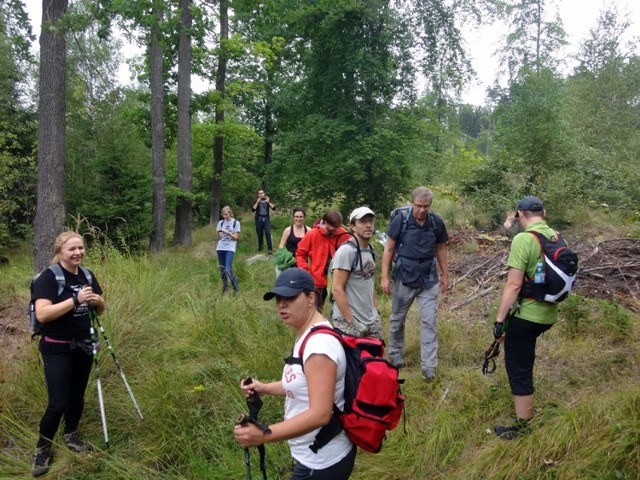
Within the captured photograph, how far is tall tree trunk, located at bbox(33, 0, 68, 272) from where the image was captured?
26.4 feet

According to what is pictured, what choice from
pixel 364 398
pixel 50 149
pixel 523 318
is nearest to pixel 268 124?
pixel 50 149

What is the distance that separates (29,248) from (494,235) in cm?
1471

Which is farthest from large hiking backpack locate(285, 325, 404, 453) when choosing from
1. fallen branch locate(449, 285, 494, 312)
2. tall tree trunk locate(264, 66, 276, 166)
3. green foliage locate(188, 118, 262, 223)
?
tall tree trunk locate(264, 66, 276, 166)

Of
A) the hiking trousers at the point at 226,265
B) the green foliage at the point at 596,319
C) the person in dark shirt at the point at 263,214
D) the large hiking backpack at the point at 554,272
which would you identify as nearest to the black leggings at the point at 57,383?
the large hiking backpack at the point at 554,272

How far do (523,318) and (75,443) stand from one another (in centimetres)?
387

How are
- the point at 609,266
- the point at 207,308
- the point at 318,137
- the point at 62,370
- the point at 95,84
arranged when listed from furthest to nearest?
the point at 95,84, the point at 318,137, the point at 609,266, the point at 207,308, the point at 62,370

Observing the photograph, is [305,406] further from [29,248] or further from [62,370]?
[29,248]

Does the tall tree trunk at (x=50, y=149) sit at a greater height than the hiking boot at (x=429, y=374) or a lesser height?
greater

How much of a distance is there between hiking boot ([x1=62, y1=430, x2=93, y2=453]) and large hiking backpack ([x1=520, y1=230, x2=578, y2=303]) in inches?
152

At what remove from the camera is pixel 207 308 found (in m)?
6.13

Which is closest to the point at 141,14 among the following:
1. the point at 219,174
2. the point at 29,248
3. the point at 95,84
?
the point at 219,174

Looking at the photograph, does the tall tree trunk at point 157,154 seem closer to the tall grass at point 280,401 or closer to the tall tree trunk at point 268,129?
the tall grass at point 280,401

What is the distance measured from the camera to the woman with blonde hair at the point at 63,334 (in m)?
3.48

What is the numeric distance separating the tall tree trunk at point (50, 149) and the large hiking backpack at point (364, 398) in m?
7.84
